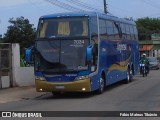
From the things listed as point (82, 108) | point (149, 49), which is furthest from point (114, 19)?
point (149, 49)

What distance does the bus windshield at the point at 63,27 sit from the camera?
68.1 ft

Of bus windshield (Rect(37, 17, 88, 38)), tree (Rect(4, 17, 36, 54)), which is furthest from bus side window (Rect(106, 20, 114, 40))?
tree (Rect(4, 17, 36, 54))

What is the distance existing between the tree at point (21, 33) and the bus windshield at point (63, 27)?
29268 millimetres

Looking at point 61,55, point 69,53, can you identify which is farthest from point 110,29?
point 61,55

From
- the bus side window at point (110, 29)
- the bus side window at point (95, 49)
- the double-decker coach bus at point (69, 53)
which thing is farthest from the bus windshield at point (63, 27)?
the bus side window at point (110, 29)

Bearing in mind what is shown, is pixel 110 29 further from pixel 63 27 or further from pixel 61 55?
pixel 61 55

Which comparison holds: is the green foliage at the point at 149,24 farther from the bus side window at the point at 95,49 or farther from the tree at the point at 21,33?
the bus side window at the point at 95,49

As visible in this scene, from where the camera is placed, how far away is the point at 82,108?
16.1 meters

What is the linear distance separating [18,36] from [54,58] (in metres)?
31.5

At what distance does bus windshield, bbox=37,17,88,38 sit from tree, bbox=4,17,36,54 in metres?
29.3

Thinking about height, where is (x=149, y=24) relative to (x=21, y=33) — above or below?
above

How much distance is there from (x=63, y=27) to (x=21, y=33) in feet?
102

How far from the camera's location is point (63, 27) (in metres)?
21.0

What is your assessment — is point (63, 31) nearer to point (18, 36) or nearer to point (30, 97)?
point (30, 97)
